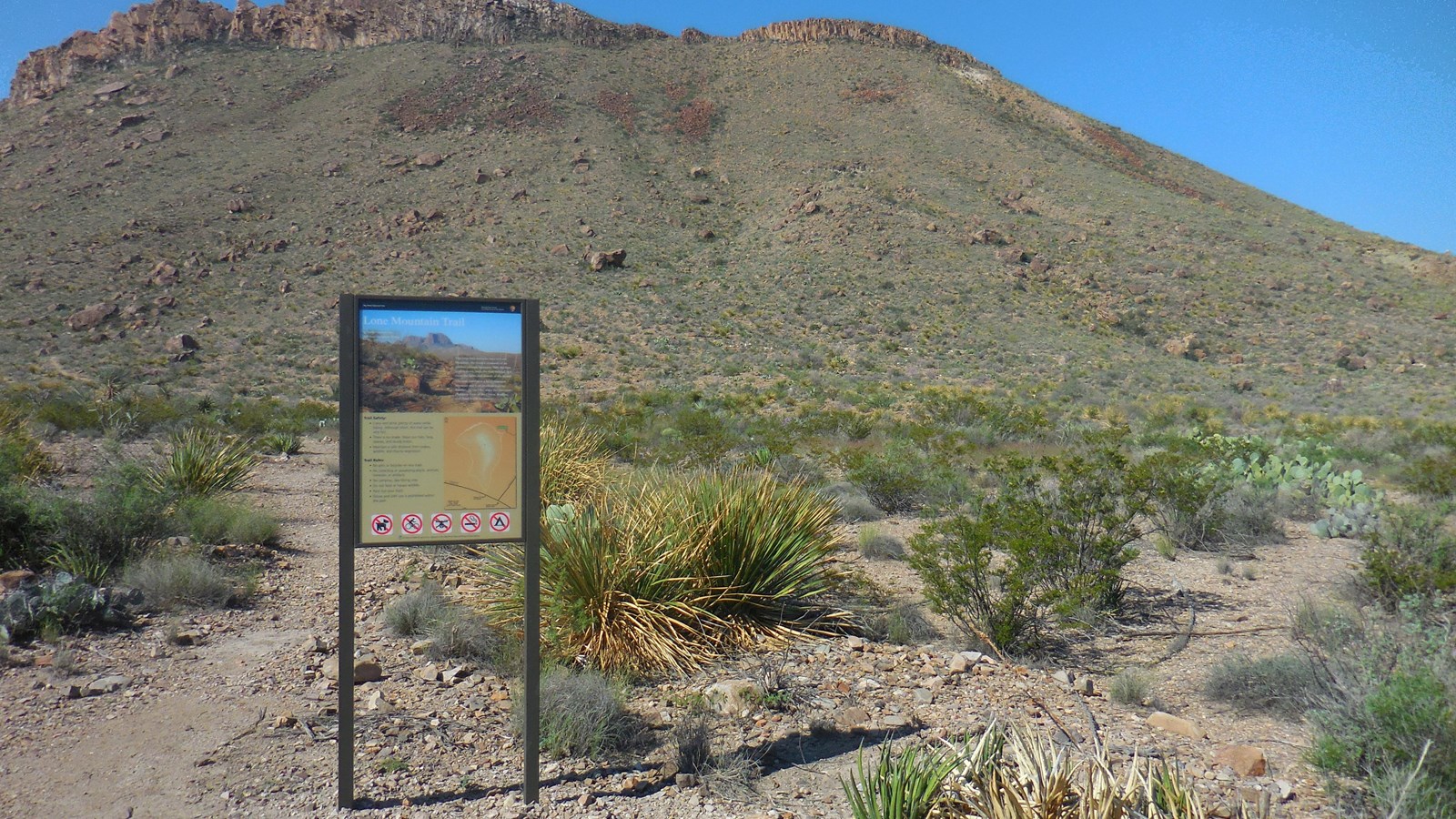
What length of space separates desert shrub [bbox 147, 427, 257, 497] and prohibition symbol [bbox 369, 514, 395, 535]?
21.7 feet

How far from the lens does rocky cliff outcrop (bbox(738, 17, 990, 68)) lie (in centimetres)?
6750

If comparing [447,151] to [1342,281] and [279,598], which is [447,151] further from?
[279,598]

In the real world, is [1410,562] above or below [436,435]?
below

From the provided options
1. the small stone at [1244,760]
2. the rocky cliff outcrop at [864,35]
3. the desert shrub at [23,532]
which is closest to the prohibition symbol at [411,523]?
the small stone at [1244,760]

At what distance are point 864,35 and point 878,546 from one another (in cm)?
6590

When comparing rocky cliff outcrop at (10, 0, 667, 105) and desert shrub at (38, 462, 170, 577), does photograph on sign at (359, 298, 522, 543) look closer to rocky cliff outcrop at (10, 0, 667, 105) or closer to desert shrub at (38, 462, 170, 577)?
desert shrub at (38, 462, 170, 577)

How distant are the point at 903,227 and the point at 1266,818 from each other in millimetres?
40835

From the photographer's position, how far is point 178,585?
673cm

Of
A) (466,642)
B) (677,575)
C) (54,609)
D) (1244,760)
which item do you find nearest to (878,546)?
(677,575)

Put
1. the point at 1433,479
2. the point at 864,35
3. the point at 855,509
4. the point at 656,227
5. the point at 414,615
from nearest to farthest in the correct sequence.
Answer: the point at 414,615 < the point at 855,509 < the point at 1433,479 < the point at 656,227 < the point at 864,35

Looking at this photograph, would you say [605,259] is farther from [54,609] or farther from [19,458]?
[54,609]

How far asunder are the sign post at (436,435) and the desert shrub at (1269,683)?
12.5 feet

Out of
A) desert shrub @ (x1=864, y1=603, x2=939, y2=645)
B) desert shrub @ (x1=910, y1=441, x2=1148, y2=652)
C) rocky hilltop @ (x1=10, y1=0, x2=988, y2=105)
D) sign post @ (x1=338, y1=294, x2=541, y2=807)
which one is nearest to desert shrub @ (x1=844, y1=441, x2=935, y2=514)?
desert shrub @ (x1=910, y1=441, x2=1148, y2=652)

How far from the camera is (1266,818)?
11.7ft
